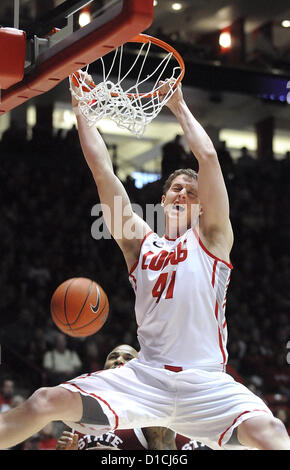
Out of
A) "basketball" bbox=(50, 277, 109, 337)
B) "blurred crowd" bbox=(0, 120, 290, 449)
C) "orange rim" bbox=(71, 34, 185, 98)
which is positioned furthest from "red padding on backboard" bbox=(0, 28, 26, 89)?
"blurred crowd" bbox=(0, 120, 290, 449)

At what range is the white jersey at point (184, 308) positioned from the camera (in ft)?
12.4

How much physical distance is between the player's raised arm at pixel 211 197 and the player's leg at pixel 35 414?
113cm

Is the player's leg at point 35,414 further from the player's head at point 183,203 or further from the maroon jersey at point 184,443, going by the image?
the maroon jersey at point 184,443

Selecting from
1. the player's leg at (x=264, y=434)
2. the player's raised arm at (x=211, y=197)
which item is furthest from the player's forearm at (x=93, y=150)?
the player's leg at (x=264, y=434)

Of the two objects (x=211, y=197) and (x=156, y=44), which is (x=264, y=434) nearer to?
(x=211, y=197)

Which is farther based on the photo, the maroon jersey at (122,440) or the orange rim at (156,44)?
the maroon jersey at (122,440)

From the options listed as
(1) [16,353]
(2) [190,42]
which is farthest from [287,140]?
(1) [16,353]

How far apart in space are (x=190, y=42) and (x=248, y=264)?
13.3ft

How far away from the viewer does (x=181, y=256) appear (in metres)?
3.99

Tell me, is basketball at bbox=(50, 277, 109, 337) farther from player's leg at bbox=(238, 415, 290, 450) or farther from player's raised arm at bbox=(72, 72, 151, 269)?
player's leg at bbox=(238, 415, 290, 450)

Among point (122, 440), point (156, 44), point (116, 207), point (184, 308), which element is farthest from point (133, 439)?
point (156, 44)

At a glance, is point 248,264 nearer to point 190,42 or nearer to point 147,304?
point 190,42

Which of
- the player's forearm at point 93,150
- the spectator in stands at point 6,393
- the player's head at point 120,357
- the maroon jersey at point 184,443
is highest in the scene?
the player's forearm at point 93,150
